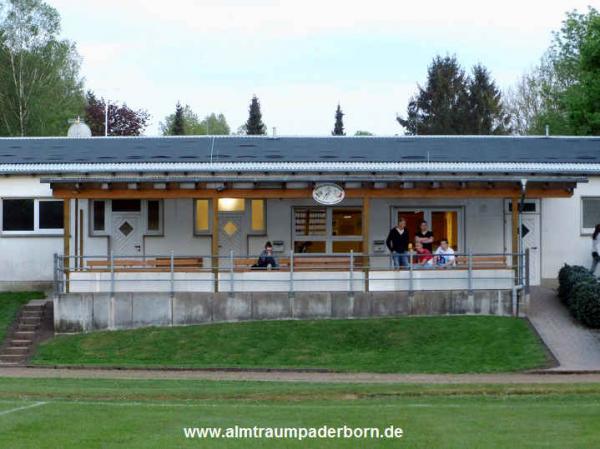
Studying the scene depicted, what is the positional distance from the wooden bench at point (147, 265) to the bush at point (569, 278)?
8.58 meters

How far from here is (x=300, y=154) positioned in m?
32.0

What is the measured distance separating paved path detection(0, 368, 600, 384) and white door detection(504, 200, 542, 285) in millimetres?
8880

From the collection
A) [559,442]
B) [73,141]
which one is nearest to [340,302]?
[73,141]

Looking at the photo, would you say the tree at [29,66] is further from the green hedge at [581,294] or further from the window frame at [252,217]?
the green hedge at [581,294]

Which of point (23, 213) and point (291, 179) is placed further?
point (23, 213)

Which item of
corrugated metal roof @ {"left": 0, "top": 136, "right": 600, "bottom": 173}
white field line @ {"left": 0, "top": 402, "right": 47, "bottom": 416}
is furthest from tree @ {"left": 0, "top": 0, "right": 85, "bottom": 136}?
white field line @ {"left": 0, "top": 402, "right": 47, "bottom": 416}

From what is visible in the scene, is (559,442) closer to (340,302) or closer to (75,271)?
(340,302)

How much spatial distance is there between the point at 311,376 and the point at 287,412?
7.34 meters

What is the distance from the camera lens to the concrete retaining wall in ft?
87.4

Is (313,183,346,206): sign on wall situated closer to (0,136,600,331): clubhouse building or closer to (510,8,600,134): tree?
(0,136,600,331): clubhouse building

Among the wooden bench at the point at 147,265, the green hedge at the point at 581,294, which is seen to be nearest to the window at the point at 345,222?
the wooden bench at the point at 147,265

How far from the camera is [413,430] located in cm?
1295

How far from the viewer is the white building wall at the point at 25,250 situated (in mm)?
31203

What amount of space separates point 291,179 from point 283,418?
44.4ft
